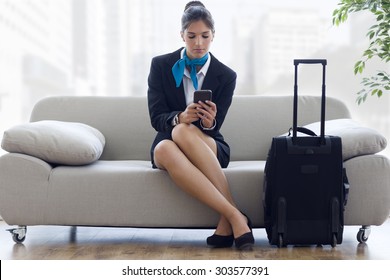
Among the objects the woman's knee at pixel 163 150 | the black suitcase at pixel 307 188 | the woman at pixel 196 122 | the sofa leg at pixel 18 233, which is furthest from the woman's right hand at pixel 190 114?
the sofa leg at pixel 18 233

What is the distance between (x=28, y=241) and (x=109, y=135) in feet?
2.46

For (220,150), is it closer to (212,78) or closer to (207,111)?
(207,111)

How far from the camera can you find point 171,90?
2.98 metres

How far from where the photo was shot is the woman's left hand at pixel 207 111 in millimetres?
2754

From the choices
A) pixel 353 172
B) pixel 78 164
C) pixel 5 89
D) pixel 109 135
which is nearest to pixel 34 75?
pixel 5 89

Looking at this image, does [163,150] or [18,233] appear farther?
[18,233]

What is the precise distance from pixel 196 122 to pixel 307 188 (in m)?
0.58

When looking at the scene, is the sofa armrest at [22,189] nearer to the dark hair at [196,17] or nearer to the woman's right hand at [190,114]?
the woman's right hand at [190,114]

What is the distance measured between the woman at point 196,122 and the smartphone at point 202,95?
0.02m

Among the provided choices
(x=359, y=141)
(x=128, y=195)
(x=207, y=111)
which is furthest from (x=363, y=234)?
(x=128, y=195)

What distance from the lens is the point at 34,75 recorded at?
438cm

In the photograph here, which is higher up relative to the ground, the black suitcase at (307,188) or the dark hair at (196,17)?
the dark hair at (196,17)

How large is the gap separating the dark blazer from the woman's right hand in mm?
144

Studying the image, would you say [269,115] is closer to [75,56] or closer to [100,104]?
[100,104]
